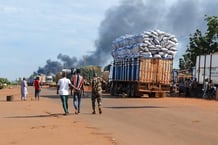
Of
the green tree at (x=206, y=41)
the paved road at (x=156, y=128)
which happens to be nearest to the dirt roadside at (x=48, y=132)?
the paved road at (x=156, y=128)

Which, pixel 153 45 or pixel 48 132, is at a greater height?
pixel 153 45

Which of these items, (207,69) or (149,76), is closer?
(149,76)

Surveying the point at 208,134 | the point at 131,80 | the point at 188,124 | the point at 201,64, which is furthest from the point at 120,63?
the point at 208,134

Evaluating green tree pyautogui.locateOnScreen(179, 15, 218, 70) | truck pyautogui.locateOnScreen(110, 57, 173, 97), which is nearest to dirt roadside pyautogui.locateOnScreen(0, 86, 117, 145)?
truck pyautogui.locateOnScreen(110, 57, 173, 97)

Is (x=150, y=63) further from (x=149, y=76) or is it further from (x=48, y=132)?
(x=48, y=132)

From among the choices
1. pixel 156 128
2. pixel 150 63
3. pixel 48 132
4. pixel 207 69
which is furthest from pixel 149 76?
pixel 48 132

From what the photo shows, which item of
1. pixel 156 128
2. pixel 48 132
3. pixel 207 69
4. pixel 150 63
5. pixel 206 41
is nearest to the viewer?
pixel 48 132

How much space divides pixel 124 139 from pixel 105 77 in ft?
139

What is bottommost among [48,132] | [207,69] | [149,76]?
[48,132]

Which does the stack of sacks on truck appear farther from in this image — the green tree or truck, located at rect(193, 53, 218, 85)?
the green tree

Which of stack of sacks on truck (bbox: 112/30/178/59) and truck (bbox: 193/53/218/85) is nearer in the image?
stack of sacks on truck (bbox: 112/30/178/59)

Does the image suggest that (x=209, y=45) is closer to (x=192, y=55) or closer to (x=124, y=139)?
(x=192, y=55)

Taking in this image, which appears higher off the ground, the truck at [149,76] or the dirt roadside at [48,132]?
the truck at [149,76]

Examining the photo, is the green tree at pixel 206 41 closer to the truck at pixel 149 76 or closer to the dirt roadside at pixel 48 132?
the truck at pixel 149 76
